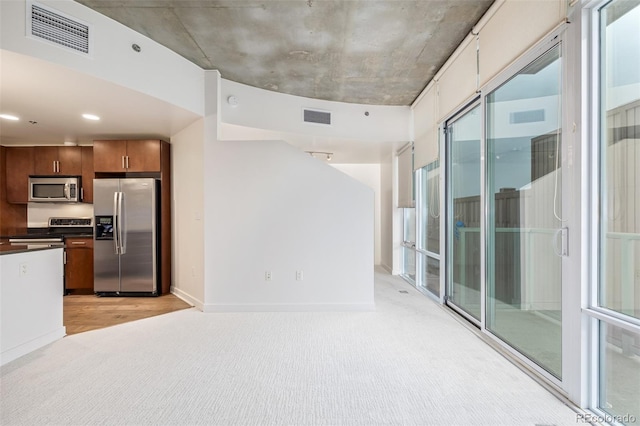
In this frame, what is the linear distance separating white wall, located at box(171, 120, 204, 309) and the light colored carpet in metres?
0.91

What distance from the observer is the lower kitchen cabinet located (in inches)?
191

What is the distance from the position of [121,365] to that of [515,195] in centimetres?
368

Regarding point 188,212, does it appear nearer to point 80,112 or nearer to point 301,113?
point 80,112

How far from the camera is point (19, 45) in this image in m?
2.38

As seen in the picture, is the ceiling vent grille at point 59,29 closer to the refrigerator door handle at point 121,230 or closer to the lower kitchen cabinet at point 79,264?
the refrigerator door handle at point 121,230

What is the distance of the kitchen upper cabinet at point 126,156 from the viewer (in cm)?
471

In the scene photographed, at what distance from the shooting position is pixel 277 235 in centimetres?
403

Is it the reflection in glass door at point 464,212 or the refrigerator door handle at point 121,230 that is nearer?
the reflection in glass door at point 464,212

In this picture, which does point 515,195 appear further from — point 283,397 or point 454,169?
point 283,397

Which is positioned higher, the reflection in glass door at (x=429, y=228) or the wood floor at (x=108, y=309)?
the reflection in glass door at (x=429, y=228)

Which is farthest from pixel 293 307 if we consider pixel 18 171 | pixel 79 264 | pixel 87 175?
pixel 18 171

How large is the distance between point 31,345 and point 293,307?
2.62m

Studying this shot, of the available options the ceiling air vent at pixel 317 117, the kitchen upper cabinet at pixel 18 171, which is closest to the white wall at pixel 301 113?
the ceiling air vent at pixel 317 117

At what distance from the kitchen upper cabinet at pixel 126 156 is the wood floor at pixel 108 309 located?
1.97m
